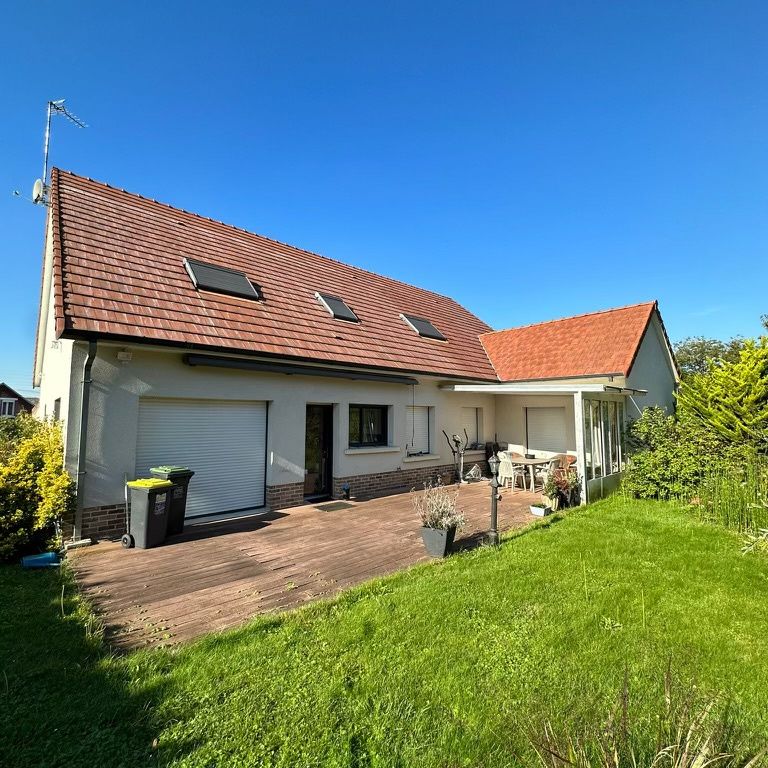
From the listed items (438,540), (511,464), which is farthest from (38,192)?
(511,464)

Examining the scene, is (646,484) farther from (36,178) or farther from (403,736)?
(36,178)

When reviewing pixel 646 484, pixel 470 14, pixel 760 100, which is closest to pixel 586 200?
pixel 760 100

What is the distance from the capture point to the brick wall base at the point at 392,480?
35.8 feet

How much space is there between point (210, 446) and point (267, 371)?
6.85 feet

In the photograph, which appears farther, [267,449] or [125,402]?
[267,449]

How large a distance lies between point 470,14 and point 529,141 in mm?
4112

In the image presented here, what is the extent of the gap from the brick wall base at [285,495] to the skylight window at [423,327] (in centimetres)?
792

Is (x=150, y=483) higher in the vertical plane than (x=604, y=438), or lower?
lower

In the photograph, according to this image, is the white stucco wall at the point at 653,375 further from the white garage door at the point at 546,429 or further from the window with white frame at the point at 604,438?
the white garage door at the point at 546,429

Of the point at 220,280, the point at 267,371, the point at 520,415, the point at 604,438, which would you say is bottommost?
the point at 604,438

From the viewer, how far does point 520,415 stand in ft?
50.5

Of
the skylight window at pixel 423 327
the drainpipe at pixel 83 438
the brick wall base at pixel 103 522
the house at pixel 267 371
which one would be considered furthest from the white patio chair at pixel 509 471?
the drainpipe at pixel 83 438

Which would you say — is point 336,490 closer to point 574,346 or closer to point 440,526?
point 440,526

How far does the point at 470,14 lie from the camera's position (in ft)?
30.4
